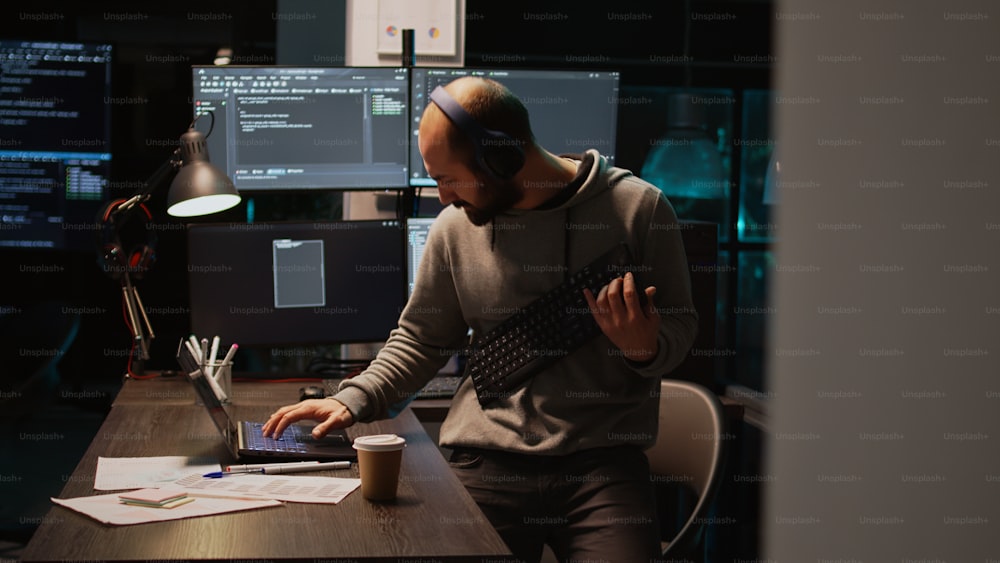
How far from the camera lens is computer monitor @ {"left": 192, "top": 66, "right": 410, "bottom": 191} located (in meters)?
2.71

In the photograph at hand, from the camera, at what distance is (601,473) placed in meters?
1.80

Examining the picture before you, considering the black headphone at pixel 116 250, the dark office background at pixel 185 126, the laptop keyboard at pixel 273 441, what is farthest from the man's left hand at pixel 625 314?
the black headphone at pixel 116 250

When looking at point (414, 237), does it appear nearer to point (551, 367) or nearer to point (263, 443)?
point (551, 367)

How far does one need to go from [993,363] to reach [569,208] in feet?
4.03

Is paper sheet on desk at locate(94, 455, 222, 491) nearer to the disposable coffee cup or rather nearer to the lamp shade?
the disposable coffee cup

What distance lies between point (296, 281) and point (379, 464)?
133 centimetres

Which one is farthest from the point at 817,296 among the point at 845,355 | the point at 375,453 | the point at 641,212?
the point at 641,212

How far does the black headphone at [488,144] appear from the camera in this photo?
1800 mm

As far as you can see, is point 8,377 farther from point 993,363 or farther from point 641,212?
point 993,363

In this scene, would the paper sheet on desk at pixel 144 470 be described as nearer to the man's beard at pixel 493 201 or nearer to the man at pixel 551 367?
the man at pixel 551 367

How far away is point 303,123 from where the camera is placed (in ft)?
8.96

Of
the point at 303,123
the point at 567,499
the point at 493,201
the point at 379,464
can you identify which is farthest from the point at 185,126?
the point at 379,464

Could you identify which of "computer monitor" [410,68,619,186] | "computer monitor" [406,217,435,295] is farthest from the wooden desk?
"computer monitor" [410,68,619,186]

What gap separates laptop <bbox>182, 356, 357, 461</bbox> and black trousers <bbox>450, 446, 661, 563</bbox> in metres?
0.27
